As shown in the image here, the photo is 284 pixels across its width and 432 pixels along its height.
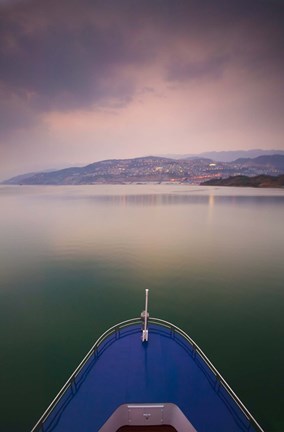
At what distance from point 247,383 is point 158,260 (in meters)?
18.4

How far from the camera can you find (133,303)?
1709 centimetres

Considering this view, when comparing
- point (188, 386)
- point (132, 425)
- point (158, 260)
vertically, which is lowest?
point (158, 260)

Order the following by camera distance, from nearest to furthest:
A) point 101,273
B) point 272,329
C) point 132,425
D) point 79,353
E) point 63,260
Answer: point 132,425 < point 79,353 < point 272,329 < point 101,273 < point 63,260

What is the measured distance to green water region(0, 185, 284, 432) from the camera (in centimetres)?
970

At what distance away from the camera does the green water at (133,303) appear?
9703 millimetres

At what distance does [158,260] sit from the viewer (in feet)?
91.3

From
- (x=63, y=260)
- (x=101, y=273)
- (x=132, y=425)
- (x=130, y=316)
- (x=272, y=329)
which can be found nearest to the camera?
(x=132, y=425)

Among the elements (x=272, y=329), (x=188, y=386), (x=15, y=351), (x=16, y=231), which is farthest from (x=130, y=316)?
(x=16, y=231)

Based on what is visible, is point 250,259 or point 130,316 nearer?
point 130,316

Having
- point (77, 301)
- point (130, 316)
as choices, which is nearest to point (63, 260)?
point (77, 301)

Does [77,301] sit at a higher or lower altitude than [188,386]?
lower

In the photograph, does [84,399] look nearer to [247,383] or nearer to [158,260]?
[247,383]

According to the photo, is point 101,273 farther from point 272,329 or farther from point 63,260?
point 272,329

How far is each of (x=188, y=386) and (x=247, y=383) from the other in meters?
4.06
